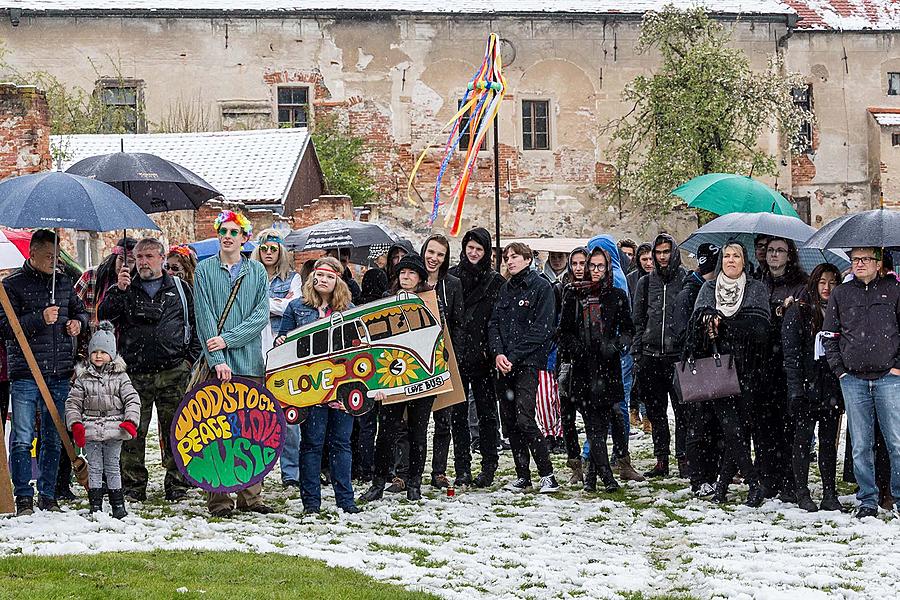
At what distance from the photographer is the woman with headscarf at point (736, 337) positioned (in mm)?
9539

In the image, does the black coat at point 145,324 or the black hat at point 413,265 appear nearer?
the black coat at point 145,324

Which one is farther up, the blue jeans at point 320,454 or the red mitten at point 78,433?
the red mitten at point 78,433

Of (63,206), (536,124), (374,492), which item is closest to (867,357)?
(374,492)

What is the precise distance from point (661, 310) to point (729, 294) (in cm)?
124

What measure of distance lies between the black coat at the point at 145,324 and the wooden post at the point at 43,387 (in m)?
0.70

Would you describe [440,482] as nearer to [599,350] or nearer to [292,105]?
[599,350]

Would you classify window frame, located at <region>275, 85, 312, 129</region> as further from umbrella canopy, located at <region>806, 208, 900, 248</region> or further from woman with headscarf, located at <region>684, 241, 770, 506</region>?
umbrella canopy, located at <region>806, 208, 900, 248</region>

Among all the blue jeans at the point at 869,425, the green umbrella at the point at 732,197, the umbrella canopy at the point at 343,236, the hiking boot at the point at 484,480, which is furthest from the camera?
the umbrella canopy at the point at 343,236

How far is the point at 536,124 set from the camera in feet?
123

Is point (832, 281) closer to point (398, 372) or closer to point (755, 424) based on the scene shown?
point (755, 424)

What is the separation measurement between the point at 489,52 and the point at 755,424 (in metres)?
10.1

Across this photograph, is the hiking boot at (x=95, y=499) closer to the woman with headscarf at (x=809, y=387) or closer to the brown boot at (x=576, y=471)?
the brown boot at (x=576, y=471)

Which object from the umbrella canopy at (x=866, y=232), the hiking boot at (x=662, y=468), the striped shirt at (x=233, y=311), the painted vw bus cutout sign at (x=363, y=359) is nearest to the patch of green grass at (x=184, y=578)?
the striped shirt at (x=233, y=311)

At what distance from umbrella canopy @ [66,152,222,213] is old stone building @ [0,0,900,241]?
82.3 ft
